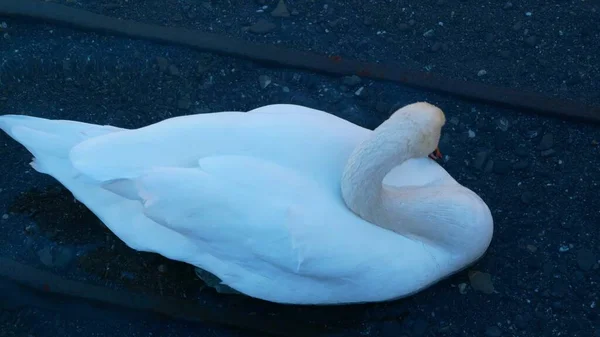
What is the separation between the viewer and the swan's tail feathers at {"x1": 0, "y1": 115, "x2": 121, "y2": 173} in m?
1.61

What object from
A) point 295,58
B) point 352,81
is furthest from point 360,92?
point 295,58

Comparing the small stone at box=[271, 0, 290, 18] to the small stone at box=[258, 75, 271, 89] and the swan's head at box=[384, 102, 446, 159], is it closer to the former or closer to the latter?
the small stone at box=[258, 75, 271, 89]

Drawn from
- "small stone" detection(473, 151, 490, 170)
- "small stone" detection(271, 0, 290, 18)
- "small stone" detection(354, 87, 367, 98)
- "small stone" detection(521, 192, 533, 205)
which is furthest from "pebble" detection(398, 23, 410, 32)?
"small stone" detection(521, 192, 533, 205)

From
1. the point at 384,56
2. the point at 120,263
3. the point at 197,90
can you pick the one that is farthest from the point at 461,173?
the point at 120,263

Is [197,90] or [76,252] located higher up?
[197,90]

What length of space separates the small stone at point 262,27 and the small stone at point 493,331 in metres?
1.14

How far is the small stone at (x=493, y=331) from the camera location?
1757 mm

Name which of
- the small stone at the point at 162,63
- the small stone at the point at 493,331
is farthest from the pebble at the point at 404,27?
the small stone at the point at 493,331

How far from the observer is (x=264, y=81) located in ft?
6.87

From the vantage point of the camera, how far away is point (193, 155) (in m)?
1.44

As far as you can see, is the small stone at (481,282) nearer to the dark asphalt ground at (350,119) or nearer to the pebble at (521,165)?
the dark asphalt ground at (350,119)

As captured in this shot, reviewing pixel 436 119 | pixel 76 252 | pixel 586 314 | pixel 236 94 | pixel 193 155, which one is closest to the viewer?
pixel 436 119

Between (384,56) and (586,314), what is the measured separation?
959 mm

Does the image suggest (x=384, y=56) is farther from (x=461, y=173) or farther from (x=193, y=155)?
(x=193, y=155)
